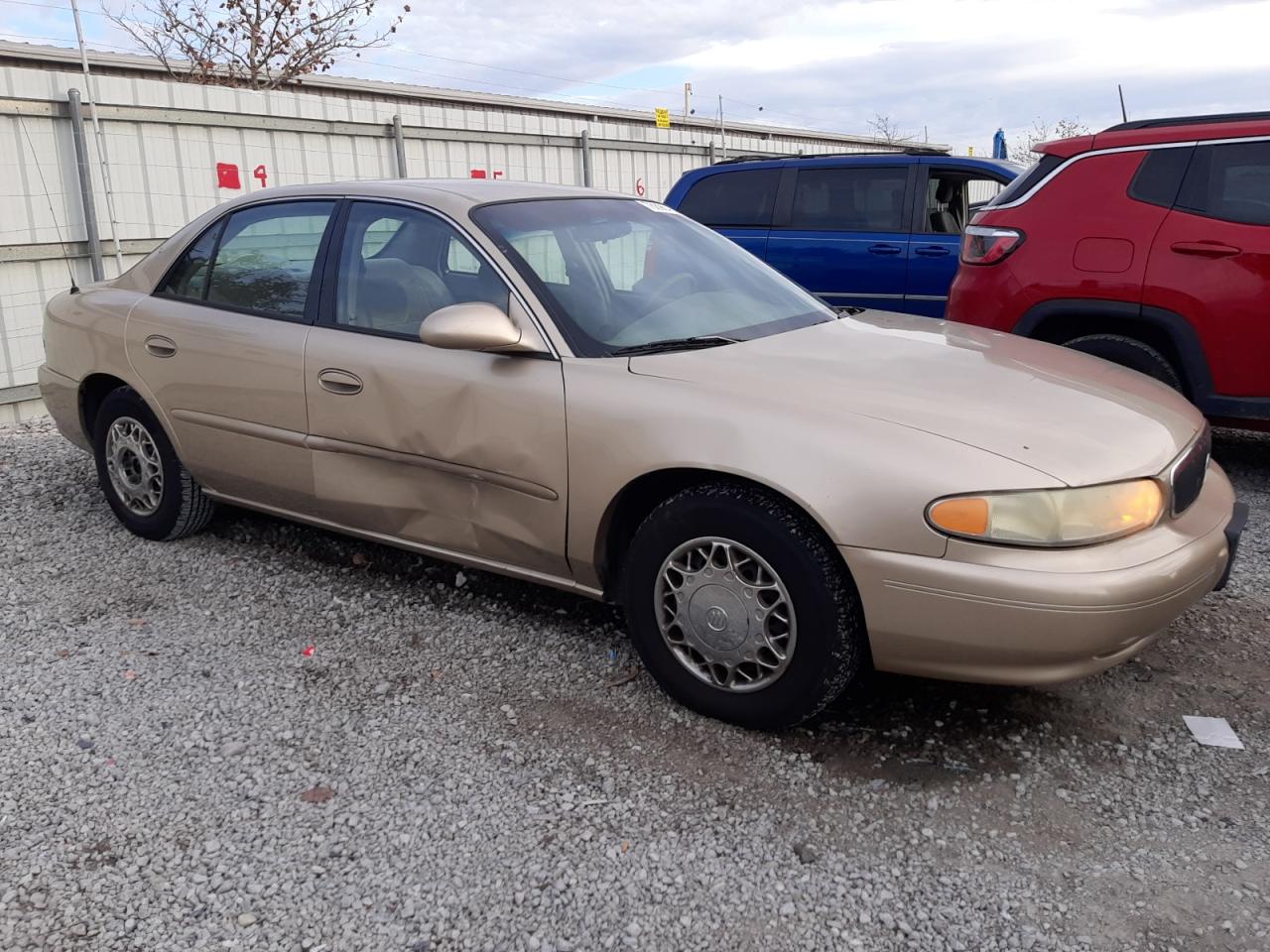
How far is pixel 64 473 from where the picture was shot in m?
5.97

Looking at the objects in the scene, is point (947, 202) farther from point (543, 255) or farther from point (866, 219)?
point (543, 255)

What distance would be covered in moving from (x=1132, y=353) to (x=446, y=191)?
3.51 m

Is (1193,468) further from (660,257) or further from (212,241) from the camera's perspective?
(212,241)

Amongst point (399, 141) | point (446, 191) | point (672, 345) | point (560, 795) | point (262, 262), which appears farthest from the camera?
point (399, 141)

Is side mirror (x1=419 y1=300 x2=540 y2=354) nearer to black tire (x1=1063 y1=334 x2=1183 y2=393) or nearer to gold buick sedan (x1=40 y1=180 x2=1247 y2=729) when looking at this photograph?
gold buick sedan (x1=40 y1=180 x2=1247 y2=729)

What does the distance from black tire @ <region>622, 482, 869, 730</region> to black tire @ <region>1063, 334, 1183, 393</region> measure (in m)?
3.07

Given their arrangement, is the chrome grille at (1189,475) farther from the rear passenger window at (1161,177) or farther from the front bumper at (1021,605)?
the rear passenger window at (1161,177)

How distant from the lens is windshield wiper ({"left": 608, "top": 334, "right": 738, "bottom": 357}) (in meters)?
3.35

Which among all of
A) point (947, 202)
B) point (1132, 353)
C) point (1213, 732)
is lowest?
point (1213, 732)

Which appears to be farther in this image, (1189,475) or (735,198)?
(735,198)

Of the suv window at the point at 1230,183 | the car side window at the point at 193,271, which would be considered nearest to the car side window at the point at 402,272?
the car side window at the point at 193,271

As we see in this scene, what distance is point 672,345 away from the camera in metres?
3.41

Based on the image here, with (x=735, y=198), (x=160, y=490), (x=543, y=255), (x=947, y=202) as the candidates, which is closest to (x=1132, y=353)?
(x=947, y=202)

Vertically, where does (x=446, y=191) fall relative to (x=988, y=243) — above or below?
above
